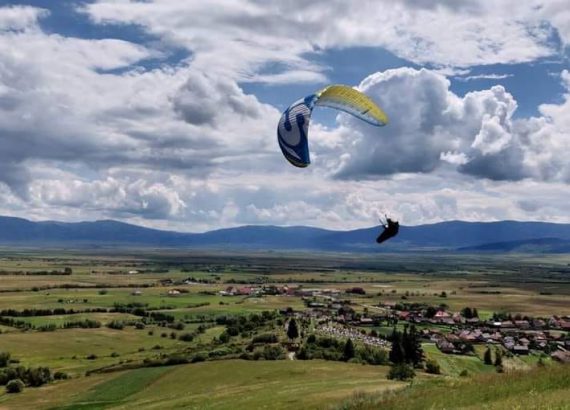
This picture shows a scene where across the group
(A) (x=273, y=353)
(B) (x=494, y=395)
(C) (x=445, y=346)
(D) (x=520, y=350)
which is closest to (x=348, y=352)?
(A) (x=273, y=353)

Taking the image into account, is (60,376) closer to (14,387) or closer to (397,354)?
(14,387)

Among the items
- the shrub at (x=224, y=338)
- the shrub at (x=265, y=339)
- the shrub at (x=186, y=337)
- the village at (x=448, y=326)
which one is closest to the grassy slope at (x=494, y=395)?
the village at (x=448, y=326)

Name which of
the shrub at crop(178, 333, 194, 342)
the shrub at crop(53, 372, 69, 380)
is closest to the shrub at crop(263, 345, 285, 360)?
the shrub at crop(53, 372, 69, 380)

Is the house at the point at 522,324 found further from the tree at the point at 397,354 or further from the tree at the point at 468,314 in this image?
the tree at the point at 397,354

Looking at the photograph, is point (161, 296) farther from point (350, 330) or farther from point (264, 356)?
point (264, 356)

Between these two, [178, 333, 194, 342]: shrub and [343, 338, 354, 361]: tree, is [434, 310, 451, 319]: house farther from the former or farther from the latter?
[343, 338, 354, 361]: tree

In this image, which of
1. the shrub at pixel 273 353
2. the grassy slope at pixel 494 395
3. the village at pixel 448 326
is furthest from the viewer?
the village at pixel 448 326

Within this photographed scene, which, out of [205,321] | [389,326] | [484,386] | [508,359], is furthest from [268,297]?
[484,386]
